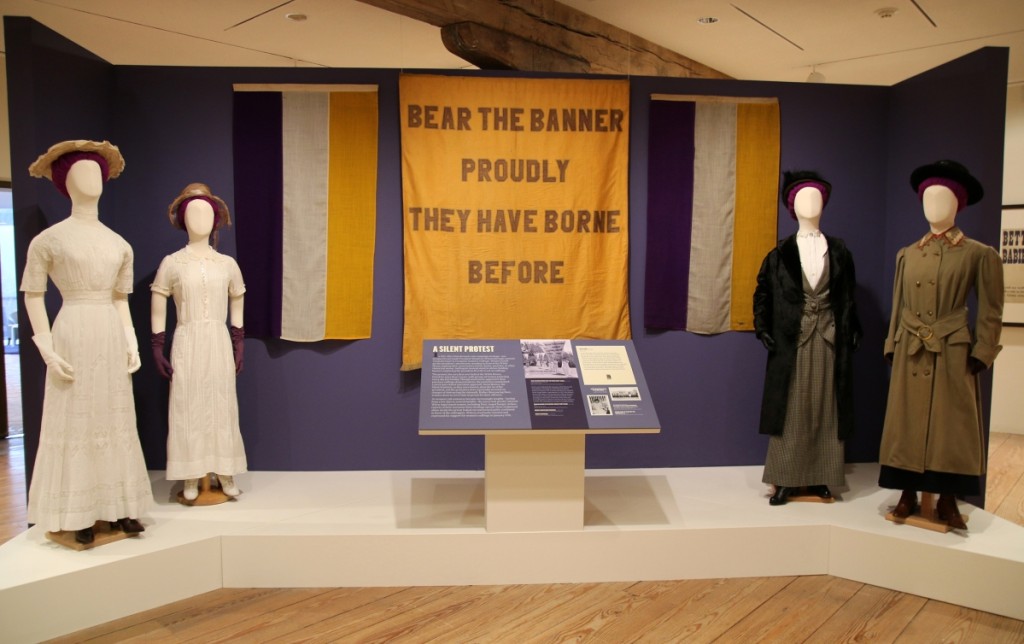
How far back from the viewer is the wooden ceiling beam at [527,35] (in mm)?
4008

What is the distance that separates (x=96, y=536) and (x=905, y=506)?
3594mm

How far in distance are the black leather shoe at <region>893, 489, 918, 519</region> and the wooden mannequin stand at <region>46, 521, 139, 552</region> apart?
11.3 ft

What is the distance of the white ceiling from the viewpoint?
4.75 metres

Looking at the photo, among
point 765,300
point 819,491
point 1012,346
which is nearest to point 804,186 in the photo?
point 765,300

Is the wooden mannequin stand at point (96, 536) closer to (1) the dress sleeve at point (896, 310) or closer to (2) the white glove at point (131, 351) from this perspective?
(2) the white glove at point (131, 351)

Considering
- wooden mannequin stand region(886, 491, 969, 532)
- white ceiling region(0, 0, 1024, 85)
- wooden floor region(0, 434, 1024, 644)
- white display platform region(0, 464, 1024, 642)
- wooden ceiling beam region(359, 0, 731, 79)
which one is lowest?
wooden floor region(0, 434, 1024, 644)

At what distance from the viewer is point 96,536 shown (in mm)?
3018

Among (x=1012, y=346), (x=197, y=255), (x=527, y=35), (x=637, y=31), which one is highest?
(x=637, y=31)

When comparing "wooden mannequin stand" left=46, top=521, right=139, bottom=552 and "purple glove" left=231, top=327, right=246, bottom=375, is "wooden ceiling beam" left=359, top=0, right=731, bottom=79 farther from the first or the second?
"wooden mannequin stand" left=46, top=521, right=139, bottom=552

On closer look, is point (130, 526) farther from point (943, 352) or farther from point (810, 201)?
point (943, 352)

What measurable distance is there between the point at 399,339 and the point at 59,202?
1826 millimetres

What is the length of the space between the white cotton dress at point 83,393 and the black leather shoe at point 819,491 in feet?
10.5

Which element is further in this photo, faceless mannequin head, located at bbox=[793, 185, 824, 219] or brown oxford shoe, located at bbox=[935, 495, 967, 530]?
faceless mannequin head, located at bbox=[793, 185, 824, 219]

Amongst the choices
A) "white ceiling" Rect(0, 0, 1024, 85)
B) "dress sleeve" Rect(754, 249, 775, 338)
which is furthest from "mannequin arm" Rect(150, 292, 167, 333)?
"dress sleeve" Rect(754, 249, 775, 338)
